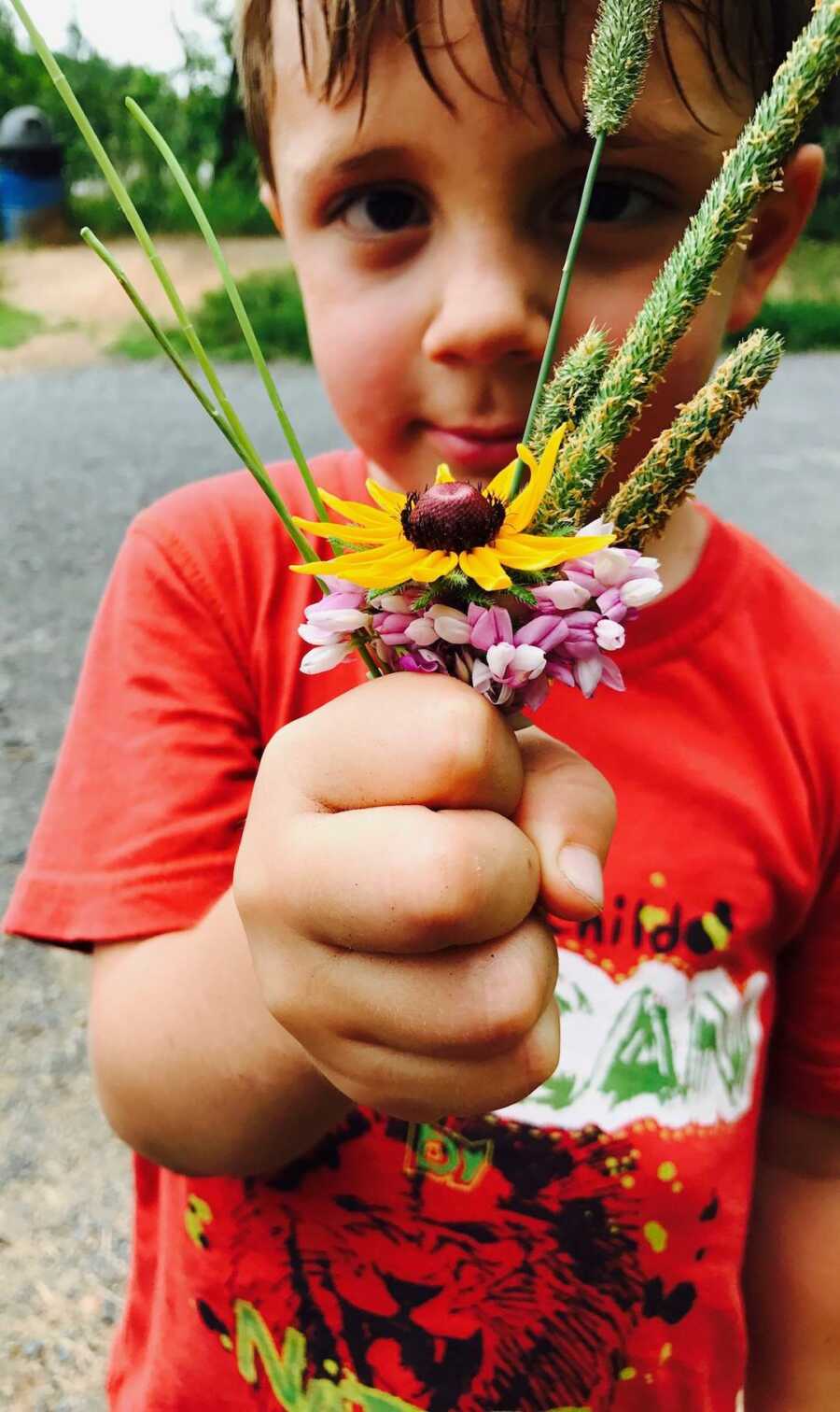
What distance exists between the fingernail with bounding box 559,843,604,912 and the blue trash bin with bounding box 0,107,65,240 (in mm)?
7537

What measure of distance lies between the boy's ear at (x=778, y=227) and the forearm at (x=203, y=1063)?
1.66 ft

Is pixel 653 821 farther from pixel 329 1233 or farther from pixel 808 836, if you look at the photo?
pixel 329 1233

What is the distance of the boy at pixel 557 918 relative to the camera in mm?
524

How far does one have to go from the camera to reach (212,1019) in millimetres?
499

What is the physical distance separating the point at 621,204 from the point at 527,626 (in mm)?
353

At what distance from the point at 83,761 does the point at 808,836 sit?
17.5 inches

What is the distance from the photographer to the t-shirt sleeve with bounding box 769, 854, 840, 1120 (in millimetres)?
723

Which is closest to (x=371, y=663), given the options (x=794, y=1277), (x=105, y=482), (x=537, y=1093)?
(x=537, y=1093)

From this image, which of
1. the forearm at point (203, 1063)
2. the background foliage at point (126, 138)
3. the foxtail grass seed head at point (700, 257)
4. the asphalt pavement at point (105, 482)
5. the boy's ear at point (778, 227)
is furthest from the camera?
the background foliage at point (126, 138)

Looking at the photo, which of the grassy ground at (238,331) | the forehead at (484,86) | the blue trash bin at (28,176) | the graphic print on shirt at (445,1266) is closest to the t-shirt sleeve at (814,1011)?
the graphic print on shirt at (445,1266)

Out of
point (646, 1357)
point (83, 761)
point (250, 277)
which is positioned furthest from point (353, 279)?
point (250, 277)

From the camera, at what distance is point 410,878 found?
0.33 meters

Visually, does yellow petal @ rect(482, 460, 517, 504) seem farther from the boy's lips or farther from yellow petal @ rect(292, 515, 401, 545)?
the boy's lips

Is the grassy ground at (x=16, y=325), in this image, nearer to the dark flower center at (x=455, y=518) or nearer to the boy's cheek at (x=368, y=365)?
the boy's cheek at (x=368, y=365)
